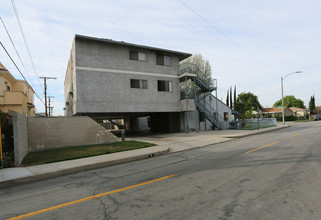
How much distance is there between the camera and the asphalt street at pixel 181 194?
136 inches

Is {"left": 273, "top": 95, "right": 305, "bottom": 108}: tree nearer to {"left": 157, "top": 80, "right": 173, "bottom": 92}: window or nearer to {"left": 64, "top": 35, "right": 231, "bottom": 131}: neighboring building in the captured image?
{"left": 64, "top": 35, "right": 231, "bottom": 131}: neighboring building

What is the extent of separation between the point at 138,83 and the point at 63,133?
9549 mm

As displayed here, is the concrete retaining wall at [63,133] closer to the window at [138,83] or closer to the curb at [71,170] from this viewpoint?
the curb at [71,170]

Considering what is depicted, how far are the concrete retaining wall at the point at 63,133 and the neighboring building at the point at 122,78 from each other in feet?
13.1

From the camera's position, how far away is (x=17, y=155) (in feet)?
26.6

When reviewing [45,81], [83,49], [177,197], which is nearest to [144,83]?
[83,49]

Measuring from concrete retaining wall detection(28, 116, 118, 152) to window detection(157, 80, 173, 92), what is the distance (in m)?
9.54

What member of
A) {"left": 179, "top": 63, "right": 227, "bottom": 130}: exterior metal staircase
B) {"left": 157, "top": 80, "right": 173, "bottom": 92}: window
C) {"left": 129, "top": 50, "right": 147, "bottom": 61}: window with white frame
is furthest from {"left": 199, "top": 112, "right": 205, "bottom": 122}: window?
{"left": 129, "top": 50, "right": 147, "bottom": 61}: window with white frame

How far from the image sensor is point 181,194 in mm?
4277

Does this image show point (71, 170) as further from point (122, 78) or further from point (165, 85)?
point (165, 85)

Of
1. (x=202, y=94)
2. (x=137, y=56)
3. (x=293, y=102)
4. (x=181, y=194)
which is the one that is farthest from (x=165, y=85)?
(x=293, y=102)

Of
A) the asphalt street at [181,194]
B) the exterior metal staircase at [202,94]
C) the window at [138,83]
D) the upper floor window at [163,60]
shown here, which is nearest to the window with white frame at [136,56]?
the upper floor window at [163,60]

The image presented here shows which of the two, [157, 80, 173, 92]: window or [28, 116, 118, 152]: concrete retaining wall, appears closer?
[28, 116, 118, 152]: concrete retaining wall

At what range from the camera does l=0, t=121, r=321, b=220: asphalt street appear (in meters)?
3.46
